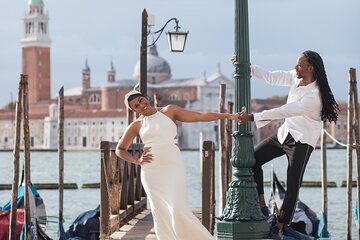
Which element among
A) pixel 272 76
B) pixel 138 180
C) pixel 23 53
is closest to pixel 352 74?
pixel 138 180

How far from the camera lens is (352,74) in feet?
28.5

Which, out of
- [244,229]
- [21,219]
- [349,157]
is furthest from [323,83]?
[349,157]

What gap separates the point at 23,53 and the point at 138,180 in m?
70.8

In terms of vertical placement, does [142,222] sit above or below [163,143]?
below

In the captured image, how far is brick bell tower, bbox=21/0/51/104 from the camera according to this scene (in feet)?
245

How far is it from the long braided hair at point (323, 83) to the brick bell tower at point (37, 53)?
6887 cm

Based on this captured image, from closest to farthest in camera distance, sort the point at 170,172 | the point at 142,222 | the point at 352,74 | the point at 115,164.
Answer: the point at 170,172 < the point at 115,164 < the point at 142,222 < the point at 352,74

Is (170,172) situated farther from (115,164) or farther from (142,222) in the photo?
(142,222)

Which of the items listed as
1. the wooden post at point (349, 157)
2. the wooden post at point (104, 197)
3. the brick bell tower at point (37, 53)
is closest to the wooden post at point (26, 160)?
the wooden post at point (104, 197)

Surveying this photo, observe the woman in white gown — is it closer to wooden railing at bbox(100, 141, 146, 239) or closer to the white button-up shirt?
the white button-up shirt

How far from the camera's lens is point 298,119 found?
13.7ft

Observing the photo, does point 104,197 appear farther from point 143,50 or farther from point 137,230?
point 143,50

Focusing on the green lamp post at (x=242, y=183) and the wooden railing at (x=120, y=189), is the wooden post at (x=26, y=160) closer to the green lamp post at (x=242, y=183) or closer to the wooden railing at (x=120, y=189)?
the wooden railing at (x=120, y=189)

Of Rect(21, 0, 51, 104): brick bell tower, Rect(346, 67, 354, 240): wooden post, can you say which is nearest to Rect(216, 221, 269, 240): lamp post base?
Rect(346, 67, 354, 240): wooden post
